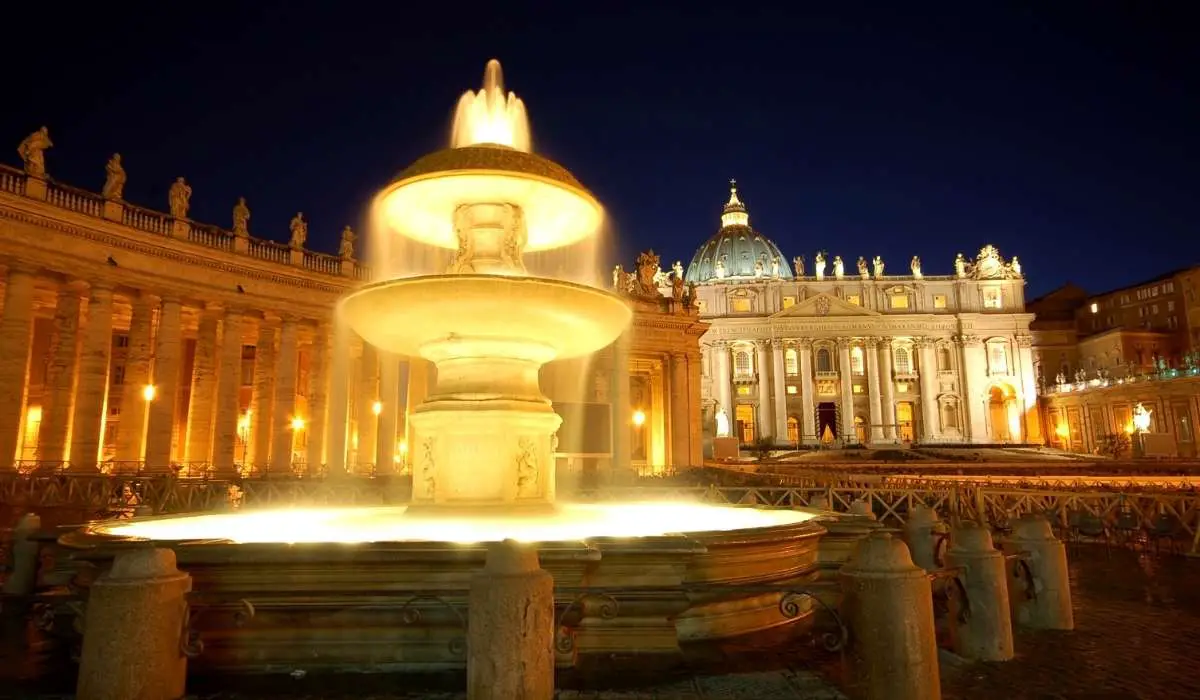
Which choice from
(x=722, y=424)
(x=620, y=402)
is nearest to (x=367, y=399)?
(x=620, y=402)

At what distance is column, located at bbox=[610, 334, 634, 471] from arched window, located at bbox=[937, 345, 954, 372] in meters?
69.4

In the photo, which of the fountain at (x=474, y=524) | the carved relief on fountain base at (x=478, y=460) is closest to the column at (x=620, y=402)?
the fountain at (x=474, y=524)

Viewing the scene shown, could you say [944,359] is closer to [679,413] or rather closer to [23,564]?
[679,413]

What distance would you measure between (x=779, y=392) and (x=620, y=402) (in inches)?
2318

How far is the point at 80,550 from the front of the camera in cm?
667

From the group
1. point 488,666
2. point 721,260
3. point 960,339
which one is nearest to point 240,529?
point 488,666

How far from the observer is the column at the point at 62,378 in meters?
24.7

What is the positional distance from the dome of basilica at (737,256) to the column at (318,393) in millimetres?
91413

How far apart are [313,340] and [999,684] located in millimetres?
32221

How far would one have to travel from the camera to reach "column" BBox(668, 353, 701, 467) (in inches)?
1654

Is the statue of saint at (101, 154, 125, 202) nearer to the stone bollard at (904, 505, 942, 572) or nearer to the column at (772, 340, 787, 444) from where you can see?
the stone bollard at (904, 505, 942, 572)

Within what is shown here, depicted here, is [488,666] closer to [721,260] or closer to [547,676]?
[547,676]

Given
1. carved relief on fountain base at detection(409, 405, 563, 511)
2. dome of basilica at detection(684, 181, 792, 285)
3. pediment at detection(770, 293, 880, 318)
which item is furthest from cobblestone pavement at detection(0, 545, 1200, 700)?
dome of basilica at detection(684, 181, 792, 285)

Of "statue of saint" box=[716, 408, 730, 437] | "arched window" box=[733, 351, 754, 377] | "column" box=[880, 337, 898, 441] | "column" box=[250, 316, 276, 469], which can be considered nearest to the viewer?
"column" box=[250, 316, 276, 469]
